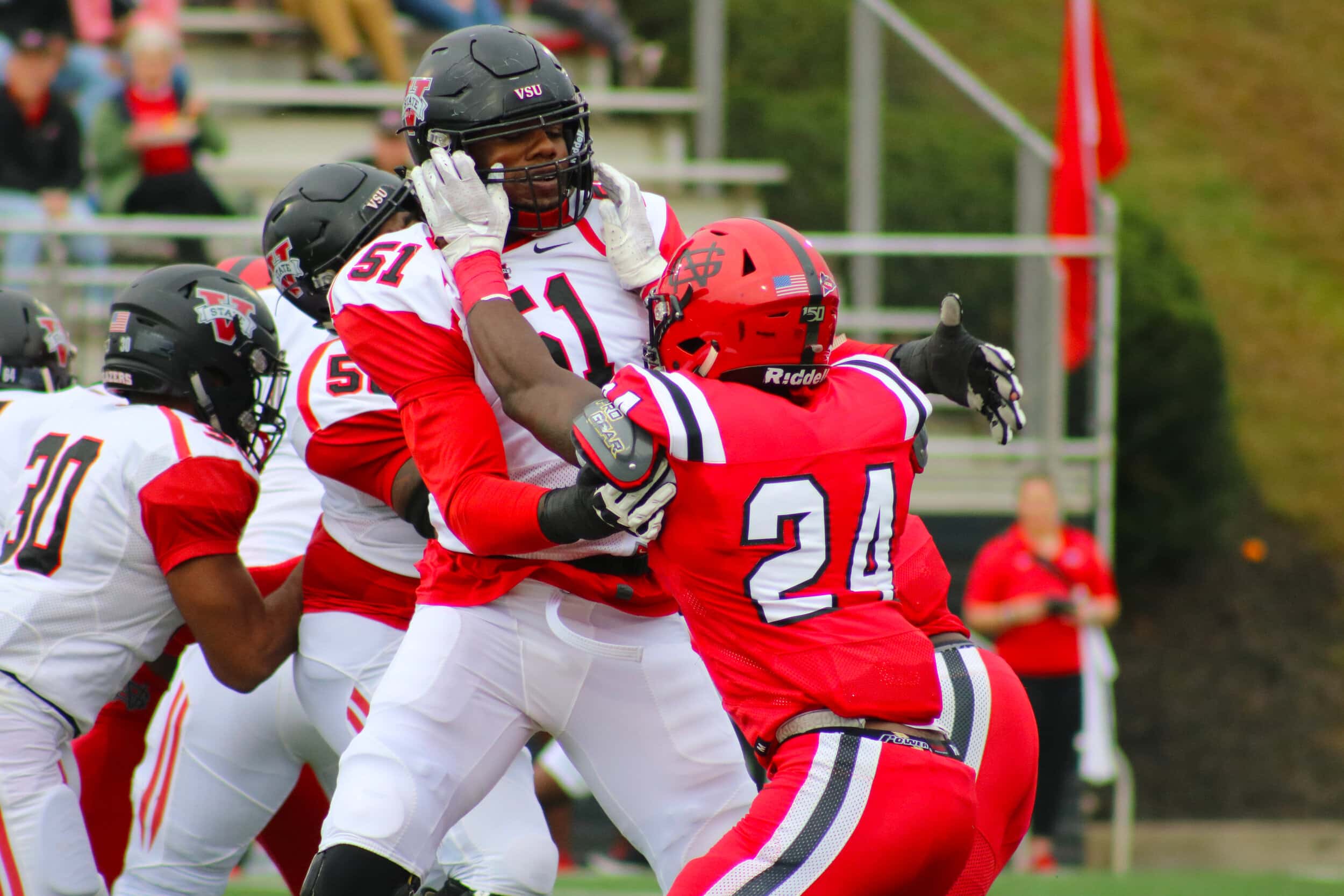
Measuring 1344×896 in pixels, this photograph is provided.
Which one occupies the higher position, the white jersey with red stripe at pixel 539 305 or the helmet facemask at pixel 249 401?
the white jersey with red stripe at pixel 539 305

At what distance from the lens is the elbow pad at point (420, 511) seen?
3.43 metres

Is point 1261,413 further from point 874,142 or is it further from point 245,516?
point 245,516

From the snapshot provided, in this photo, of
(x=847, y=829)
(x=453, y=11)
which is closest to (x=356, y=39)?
(x=453, y=11)

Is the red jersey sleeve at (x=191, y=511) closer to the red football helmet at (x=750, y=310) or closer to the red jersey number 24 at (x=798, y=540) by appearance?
the red football helmet at (x=750, y=310)

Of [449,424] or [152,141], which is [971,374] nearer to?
[449,424]

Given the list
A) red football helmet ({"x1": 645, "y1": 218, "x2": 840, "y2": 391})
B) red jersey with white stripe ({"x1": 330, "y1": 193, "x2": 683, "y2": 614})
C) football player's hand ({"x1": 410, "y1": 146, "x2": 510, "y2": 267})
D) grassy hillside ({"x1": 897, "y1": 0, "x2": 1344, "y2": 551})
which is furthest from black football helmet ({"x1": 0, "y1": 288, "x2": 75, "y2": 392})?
grassy hillside ({"x1": 897, "y1": 0, "x2": 1344, "y2": 551})

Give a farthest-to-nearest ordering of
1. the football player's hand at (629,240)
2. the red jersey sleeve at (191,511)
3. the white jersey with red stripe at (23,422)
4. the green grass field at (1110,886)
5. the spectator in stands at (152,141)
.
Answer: the spectator in stands at (152,141) < the green grass field at (1110,886) < the white jersey with red stripe at (23,422) < the red jersey sleeve at (191,511) < the football player's hand at (629,240)

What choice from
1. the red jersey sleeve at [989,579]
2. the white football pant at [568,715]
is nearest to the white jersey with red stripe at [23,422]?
the white football pant at [568,715]

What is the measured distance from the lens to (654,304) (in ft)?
10.1

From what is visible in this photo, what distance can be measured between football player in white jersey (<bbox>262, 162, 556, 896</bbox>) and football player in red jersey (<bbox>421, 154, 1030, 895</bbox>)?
66 centimetres

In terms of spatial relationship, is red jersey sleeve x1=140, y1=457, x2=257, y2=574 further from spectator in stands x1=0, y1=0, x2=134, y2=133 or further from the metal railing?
spectator in stands x1=0, y1=0, x2=134, y2=133

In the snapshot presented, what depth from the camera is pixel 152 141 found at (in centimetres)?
851

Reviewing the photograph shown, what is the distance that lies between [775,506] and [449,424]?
73 cm

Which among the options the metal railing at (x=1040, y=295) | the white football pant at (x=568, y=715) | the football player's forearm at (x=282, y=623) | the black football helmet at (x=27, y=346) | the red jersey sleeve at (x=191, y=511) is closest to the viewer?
the white football pant at (x=568, y=715)
